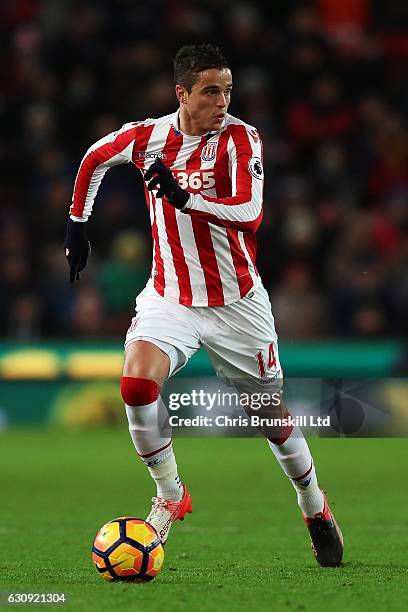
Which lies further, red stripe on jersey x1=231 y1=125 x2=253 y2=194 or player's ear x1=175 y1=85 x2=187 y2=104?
player's ear x1=175 y1=85 x2=187 y2=104

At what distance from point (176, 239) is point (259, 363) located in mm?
644

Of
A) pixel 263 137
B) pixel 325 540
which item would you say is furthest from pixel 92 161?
pixel 263 137

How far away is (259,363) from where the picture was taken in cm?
565

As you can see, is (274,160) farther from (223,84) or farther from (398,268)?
(223,84)

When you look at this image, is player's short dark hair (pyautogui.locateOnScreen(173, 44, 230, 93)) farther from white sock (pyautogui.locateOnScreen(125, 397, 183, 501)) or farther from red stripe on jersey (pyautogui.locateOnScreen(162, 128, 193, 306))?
white sock (pyautogui.locateOnScreen(125, 397, 183, 501))

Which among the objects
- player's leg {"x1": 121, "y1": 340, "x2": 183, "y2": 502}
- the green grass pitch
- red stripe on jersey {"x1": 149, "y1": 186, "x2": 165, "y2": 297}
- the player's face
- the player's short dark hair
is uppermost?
the player's short dark hair

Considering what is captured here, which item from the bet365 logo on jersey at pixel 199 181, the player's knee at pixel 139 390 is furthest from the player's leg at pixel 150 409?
the bet365 logo on jersey at pixel 199 181

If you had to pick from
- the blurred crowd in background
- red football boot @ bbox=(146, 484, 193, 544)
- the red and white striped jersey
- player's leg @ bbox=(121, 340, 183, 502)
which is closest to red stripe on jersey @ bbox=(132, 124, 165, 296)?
the red and white striped jersey

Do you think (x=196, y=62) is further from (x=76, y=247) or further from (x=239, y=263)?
(x=76, y=247)

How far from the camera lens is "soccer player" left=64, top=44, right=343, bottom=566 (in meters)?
5.45

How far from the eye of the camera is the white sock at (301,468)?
565cm

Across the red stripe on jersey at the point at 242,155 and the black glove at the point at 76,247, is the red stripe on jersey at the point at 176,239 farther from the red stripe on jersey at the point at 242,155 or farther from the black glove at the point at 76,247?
the black glove at the point at 76,247

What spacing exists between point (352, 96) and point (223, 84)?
889 centimetres

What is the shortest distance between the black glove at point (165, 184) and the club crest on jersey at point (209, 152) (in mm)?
491
